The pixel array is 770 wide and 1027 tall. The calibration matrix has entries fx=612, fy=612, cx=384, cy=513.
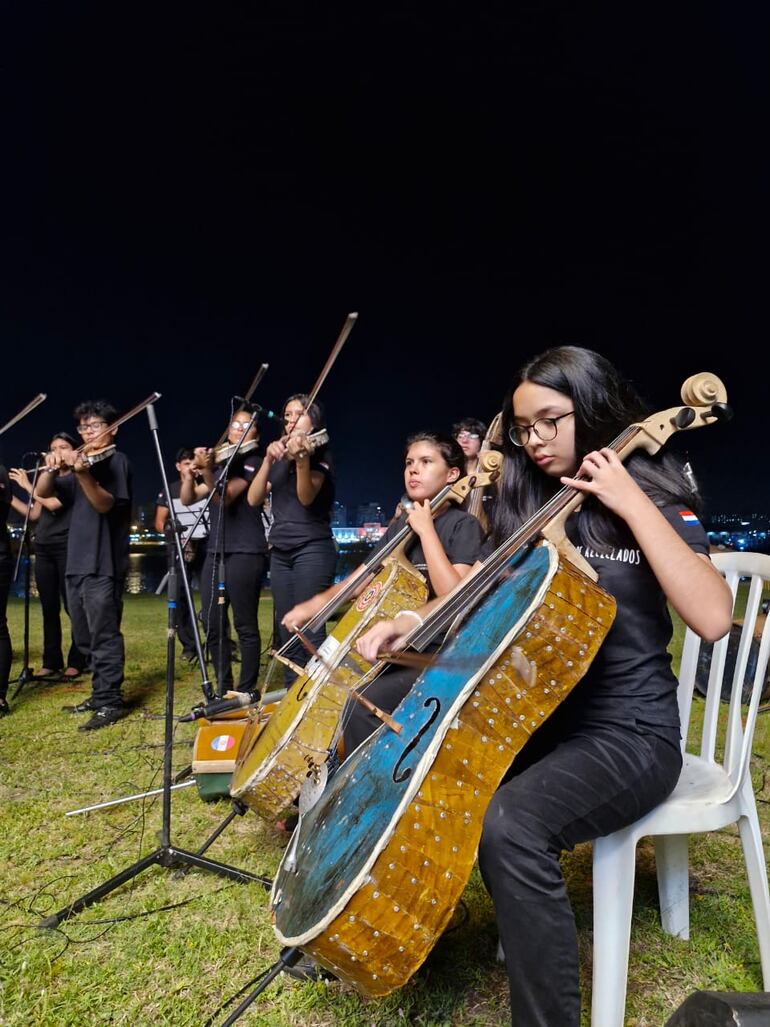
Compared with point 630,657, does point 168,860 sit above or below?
below

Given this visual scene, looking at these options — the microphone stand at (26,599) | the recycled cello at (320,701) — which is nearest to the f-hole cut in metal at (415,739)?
the recycled cello at (320,701)

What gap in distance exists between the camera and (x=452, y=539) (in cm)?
266

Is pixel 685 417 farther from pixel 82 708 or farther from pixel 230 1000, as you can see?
pixel 82 708

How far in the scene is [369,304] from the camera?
2152 cm

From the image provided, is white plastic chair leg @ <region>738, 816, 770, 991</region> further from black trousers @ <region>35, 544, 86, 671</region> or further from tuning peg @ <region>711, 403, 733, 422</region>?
black trousers @ <region>35, 544, 86, 671</region>

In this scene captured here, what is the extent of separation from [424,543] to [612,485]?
45.6 inches

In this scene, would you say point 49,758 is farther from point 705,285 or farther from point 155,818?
point 705,285

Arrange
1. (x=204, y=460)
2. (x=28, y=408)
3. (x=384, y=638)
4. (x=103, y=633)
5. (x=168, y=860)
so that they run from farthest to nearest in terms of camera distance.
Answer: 1. (x=28, y=408)
2. (x=204, y=460)
3. (x=103, y=633)
4. (x=168, y=860)
5. (x=384, y=638)

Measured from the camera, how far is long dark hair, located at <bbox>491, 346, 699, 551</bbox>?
147 centimetres

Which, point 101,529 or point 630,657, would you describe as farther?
point 101,529

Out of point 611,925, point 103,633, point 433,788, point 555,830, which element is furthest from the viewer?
point 103,633

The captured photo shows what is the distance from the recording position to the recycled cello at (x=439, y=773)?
1.02 meters

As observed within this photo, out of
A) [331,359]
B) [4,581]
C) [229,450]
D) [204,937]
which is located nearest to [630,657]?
[204,937]

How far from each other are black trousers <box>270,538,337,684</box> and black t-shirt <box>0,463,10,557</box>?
80.7 inches
